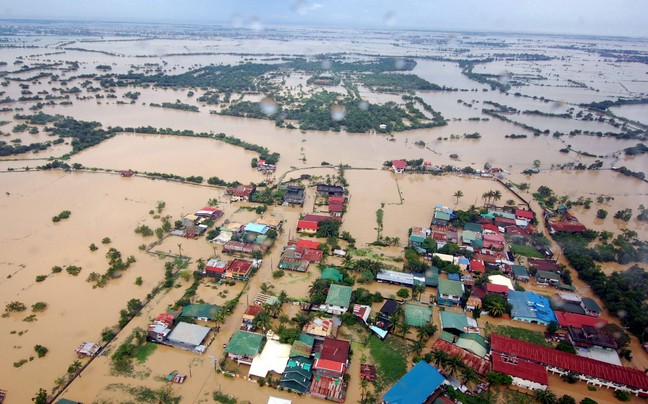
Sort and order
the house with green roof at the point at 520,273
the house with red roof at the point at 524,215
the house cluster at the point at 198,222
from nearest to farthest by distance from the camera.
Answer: the house with green roof at the point at 520,273
the house cluster at the point at 198,222
the house with red roof at the point at 524,215

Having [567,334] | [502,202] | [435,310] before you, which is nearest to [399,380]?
[435,310]

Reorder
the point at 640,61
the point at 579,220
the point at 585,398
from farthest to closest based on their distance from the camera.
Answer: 1. the point at 640,61
2. the point at 579,220
3. the point at 585,398

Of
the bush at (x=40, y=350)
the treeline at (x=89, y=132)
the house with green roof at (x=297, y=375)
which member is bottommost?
the bush at (x=40, y=350)

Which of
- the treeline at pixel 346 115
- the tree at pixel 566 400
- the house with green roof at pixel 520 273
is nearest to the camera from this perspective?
the tree at pixel 566 400

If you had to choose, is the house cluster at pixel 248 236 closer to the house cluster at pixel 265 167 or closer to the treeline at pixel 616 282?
the house cluster at pixel 265 167

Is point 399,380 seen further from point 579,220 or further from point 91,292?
point 579,220

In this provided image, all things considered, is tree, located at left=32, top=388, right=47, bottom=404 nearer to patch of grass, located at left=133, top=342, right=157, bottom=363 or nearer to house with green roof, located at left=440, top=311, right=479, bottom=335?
patch of grass, located at left=133, top=342, right=157, bottom=363

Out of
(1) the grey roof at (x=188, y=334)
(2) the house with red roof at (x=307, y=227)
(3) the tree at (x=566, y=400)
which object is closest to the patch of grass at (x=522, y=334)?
(3) the tree at (x=566, y=400)
